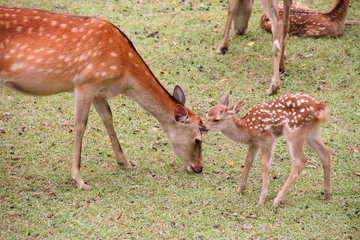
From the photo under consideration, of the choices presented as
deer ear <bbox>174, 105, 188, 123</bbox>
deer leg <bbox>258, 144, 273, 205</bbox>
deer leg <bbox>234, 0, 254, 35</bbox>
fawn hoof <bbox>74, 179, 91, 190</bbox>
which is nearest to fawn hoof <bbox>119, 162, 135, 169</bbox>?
fawn hoof <bbox>74, 179, 91, 190</bbox>

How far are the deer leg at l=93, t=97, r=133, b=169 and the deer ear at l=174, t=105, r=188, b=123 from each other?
833 mm

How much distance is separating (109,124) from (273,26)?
3002 millimetres

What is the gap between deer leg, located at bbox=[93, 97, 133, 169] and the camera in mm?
6387

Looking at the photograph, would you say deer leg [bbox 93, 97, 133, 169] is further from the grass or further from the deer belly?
the deer belly

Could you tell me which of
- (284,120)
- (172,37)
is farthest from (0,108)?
(284,120)

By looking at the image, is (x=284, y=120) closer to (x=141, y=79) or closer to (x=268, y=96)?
(x=141, y=79)

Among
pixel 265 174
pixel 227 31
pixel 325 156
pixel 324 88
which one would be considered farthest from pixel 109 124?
pixel 227 31

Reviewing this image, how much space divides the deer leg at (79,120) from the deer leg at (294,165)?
76.7 inches

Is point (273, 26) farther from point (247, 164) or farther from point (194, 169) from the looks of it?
point (247, 164)

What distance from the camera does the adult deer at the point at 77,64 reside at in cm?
578

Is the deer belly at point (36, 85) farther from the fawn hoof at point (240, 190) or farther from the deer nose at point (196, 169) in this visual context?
the fawn hoof at point (240, 190)

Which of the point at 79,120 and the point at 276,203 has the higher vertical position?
the point at 79,120

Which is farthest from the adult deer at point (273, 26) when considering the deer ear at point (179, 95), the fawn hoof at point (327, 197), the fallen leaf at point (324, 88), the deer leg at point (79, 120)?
the deer leg at point (79, 120)

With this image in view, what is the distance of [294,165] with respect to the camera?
5.57m
